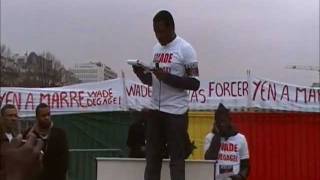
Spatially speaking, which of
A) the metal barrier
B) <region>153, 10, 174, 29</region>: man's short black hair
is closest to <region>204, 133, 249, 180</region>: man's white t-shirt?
<region>153, 10, 174, 29</region>: man's short black hair

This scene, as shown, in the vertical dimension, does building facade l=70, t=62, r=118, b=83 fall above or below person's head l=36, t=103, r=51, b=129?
above

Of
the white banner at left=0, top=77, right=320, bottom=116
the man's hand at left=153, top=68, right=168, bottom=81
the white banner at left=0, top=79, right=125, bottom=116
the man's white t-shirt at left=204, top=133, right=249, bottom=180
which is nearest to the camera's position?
the man's hand at left=153, top=68, right=168, bottom=81

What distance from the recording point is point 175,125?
5.10 meters

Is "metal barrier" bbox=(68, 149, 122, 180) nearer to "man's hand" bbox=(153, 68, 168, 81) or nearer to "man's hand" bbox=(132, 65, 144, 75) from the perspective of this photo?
"man's hand" bbox=(132, 65, 144, 75)

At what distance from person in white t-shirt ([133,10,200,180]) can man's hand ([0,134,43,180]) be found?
2.76 m

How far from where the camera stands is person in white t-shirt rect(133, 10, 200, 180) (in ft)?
16.7

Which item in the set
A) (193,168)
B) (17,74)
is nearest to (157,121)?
(193,168)

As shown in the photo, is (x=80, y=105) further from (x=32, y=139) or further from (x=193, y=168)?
(x=32, y=139)

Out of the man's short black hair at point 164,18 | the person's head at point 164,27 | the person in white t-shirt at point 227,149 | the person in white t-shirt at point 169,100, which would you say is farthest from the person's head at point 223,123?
the man's short black hair at point 164,18

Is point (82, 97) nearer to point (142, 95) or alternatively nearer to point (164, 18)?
point (142, 95)

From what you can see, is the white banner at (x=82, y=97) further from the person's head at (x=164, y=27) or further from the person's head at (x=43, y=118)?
the person's head at (x=164, y=27)

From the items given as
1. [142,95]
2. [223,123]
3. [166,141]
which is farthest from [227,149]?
[142,95]

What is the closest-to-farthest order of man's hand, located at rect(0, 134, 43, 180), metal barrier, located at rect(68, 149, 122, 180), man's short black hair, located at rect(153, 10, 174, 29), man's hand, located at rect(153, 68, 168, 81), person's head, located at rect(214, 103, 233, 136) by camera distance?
man's hand, located at rect(0, 134, 43, 180) < man's hand, located at rect(153, 68, 168, 81) < man's short black hair, located at rect(153, 10, 174, 29) < person's head, located at rect(214, 103, 233, 136) < metal barrier, located at rect(68, 149, 122, 180)

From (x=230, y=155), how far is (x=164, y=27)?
2569 millimetres
